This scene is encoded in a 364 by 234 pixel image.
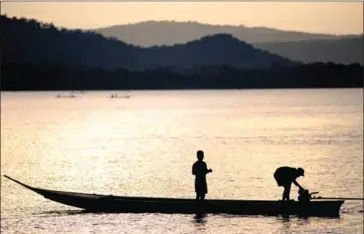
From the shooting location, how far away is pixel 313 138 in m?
68.2

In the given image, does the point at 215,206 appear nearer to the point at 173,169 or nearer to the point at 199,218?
the point at 199,218

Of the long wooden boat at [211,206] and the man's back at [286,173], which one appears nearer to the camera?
the man's back at [286,173]

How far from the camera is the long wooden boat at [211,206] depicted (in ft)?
79.5

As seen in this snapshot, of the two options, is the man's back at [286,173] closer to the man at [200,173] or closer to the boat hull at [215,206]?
the boat hull at [215,206]

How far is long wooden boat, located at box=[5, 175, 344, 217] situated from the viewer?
24219 mm

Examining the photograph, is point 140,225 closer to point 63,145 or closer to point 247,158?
point 247,158

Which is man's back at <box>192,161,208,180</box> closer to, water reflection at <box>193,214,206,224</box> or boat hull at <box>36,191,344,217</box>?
boat hull at <box>36,191,344,217</box>

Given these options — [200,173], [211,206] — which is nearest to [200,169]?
[200,173]

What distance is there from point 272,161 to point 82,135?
123ft

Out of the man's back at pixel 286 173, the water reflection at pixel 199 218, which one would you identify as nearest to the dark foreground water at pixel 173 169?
the water reflection at pixel 199 218

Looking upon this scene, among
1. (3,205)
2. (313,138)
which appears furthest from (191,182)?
(313,138)

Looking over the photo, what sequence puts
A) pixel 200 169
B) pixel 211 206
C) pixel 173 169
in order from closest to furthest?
pixel 200 169
pixel 211 206
pixel 173 169

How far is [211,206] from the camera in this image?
24.4m

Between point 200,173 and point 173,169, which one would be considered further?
point 173,169
